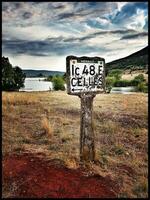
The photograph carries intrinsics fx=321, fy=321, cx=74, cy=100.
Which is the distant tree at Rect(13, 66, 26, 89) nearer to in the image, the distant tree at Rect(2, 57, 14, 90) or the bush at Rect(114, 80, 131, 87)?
the distant tree at Rect(2, 57, 14, 90)

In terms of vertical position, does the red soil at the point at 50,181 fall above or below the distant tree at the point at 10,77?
below

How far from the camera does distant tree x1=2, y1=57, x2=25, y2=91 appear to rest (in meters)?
27.8

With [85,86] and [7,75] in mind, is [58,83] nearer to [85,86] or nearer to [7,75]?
[7,75]

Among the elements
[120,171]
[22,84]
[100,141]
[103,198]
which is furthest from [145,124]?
[22,84]

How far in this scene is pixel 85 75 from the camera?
16.5 ft

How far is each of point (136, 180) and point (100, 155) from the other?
3.41 feet

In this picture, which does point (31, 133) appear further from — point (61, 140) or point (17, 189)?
point (17, 189)

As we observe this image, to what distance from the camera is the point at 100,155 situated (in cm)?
558

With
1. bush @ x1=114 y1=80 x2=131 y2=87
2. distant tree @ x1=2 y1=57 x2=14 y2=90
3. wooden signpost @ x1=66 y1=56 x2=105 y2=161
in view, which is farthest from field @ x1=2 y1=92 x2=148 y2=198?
bush @ x1=114 y1=80 x2=131 y2=87

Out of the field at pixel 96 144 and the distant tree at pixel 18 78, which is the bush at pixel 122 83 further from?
the field at pixel 96 144

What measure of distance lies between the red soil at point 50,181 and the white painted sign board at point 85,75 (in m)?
1.20

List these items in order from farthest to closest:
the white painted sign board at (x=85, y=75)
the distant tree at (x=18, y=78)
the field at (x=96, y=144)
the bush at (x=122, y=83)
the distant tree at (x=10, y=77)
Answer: the bush at (x=122, y=83) < the distant tree at (x=18, y=78) < the distant tree at (x=10, y=77) < the white painted sign board at (x=85, y=75) < the field at (x=96, y=144)

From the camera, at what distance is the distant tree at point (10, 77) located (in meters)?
27.8

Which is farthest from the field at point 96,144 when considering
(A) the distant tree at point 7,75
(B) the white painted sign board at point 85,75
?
(A) the distant tree at point 7,75
